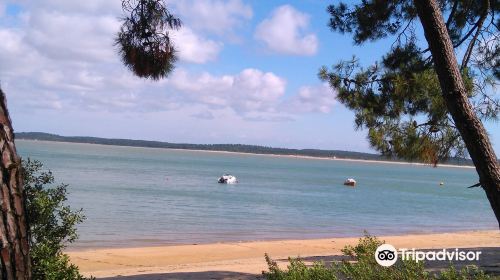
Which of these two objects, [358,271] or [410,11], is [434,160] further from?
[358,271]

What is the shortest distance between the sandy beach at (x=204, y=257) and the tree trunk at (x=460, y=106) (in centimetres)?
543

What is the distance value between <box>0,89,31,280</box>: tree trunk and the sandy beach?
7.34 metres

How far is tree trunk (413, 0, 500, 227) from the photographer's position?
452cm

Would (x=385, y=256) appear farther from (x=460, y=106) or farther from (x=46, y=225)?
(x=46, y=225)

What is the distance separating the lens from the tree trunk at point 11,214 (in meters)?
2.16

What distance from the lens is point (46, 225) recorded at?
198 inches

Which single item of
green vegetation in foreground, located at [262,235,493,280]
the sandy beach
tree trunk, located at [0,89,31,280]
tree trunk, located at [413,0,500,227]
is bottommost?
the sandy beach

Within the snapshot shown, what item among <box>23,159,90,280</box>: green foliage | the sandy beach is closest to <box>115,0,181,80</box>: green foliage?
<box>23,159,90,280</box>: green foliage

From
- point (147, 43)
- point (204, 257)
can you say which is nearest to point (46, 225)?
point (147, 43)

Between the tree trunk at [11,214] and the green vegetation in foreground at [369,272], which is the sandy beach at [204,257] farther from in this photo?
the tree trunk at [11,214]

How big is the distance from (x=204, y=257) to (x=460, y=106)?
39.5 feet

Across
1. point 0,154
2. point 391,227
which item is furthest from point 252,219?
point 0,154

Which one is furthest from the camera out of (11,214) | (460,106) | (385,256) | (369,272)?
(385,256)

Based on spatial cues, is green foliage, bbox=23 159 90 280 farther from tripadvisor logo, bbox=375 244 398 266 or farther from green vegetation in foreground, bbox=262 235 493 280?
tripadvisor logo, bbox=375 244 398 266
